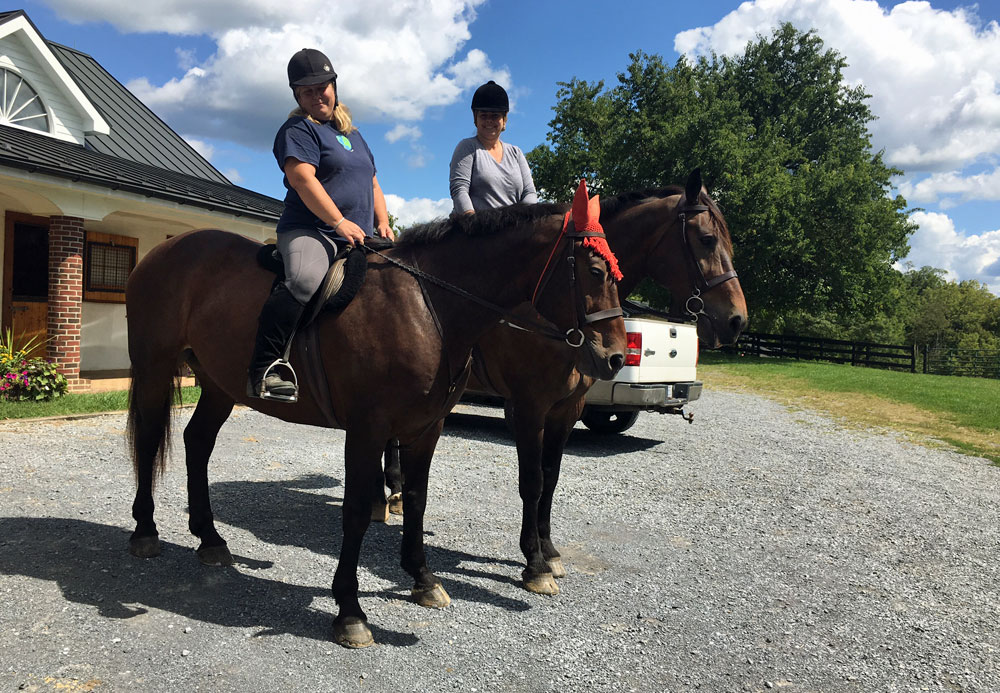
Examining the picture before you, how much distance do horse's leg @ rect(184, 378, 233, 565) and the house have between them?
6.96m

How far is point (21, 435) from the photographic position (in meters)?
7.12

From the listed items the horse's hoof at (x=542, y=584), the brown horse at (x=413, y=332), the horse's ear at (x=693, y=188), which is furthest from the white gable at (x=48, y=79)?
the horse's hoof at (x=542, y=584)

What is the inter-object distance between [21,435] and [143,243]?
6.84m

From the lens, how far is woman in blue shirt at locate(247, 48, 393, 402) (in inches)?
122

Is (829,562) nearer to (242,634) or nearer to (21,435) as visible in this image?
(242,634)

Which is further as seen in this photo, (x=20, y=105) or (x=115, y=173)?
(x=20, y=105)

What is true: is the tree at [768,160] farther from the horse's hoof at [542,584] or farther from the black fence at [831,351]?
the horse's hoof at [542,584]

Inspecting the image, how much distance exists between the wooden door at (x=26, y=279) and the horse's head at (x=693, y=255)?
1085 centimetres

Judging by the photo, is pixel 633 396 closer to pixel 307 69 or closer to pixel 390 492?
pixel 390 492

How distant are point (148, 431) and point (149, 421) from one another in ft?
0.21

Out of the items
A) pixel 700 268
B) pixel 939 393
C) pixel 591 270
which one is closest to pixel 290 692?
pixel 591 270

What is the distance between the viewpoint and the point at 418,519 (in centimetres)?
359

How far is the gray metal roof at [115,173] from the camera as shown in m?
9.15

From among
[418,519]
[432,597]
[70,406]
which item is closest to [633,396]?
[418,519]
